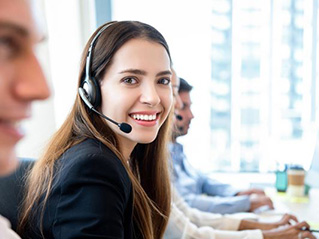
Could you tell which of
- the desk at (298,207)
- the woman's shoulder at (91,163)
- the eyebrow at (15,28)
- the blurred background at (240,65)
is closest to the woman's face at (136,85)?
the woman's shoulder at (91,163)

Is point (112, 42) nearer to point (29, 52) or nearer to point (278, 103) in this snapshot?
point (29, 52)

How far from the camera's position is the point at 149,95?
3.12 ft

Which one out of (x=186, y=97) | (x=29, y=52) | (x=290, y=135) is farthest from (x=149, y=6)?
(x=29, y=52)

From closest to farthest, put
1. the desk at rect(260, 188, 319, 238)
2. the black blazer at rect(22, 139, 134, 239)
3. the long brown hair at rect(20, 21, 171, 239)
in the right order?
the black blazer at rect(22, 139, 134, 239) → the long brown hair at rect(20, 21, 171, 239) → the desk at rect(260, 188, 319, 238)

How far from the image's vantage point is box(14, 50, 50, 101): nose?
→ 260 millimetres

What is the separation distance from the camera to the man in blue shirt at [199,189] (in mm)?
1625

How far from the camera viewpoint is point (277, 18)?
7.48 feet

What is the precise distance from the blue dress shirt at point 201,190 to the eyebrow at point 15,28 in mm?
1373

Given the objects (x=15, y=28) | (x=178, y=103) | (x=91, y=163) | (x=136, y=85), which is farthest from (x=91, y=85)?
(x=178, y=103)

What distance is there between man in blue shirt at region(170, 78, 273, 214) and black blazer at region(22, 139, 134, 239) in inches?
33.1

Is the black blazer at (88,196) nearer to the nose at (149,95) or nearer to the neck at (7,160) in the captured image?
the nose at (149,95)

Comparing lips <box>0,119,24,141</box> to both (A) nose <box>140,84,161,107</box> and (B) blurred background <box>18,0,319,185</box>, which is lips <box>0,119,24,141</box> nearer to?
(A) nose <box>140,84,161,107</box>

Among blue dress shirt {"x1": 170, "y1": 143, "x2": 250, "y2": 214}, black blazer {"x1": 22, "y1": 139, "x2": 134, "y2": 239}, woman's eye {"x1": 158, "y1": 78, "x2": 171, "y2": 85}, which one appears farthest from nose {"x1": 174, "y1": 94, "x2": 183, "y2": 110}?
black blazer {"x1": 22, "y1": 139, "x2": 134, "y2": 239}

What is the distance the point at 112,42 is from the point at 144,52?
91mm
